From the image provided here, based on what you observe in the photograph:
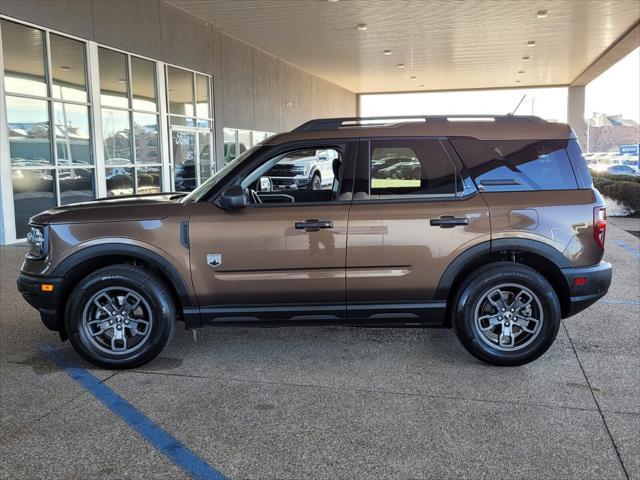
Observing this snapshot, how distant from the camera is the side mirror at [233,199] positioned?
4488mm

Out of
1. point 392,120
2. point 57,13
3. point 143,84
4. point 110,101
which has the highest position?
point 57,13

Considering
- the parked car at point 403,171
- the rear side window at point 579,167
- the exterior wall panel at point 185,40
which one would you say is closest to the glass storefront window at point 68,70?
the exterior wall panel at point 185,40

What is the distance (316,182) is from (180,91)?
13007 millimetres

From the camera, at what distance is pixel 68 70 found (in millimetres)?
12461

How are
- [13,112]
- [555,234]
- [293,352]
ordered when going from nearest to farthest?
1. [555,234]
2. [293,352]
3. [13,112]

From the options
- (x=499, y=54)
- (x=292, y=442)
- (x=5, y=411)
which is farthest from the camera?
(x=499, y=54)

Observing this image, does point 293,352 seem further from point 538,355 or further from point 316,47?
point 316,47

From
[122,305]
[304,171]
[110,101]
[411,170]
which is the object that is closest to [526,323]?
[411,170]

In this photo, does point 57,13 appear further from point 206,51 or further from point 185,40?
point 206,51

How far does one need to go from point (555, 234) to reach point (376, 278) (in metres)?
1.44

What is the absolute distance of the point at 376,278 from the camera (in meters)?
4.57

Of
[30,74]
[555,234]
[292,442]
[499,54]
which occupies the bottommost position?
[292,442]

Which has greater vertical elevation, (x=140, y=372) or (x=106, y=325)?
(x=106, y=325)

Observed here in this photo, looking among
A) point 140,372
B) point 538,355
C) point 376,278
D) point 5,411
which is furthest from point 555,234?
point 5,411
